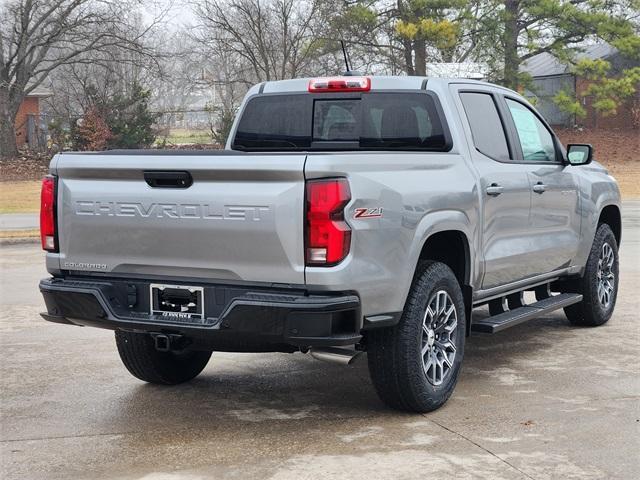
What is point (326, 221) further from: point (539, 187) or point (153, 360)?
point (539, 187)

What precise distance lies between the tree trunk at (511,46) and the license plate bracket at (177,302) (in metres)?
35.3

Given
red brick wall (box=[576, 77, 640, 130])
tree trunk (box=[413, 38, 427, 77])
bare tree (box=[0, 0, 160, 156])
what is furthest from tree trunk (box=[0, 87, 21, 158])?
red brick wall (box=[576, 77, 640, 130])

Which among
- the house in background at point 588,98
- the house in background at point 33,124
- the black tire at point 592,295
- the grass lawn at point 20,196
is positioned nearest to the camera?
the black tire at point 592,295

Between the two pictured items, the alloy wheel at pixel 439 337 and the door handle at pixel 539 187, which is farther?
the door handle at pixel 539 187

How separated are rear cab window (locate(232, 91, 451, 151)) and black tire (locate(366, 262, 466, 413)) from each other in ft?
3.42

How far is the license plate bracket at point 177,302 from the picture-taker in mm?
5195

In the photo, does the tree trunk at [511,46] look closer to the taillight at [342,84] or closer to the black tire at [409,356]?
the taillight at [342,84]

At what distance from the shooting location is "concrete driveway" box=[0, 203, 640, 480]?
476 centimetres

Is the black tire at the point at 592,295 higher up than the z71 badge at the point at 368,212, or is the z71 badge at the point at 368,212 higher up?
the z71 badge at the point at 368,212

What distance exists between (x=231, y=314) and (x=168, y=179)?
0.81m

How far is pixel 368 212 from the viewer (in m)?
5.10

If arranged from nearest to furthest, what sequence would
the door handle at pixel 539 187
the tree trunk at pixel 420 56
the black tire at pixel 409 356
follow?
the black tire at pixel 409 356 < the door handle at pixel 539 187 < the tree trunk at pixel 420 56

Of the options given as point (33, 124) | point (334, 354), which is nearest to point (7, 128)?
point (33, 124)

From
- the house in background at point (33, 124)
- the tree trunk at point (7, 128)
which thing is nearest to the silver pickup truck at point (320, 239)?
the tree trunk at point (7, 128)
